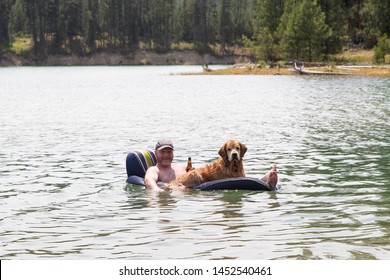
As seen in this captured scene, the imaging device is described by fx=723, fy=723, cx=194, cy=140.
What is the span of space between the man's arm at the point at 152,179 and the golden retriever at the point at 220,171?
1.46 ft

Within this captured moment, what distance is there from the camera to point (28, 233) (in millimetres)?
14258

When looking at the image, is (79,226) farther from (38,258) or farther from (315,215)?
(315,215)

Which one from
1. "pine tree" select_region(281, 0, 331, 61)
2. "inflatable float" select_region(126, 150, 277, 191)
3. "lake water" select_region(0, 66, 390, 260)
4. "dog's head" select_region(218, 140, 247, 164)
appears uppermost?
"pine tree" select_region(281, 0, 331, 61)

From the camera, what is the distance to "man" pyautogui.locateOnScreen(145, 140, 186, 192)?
59.7 feet

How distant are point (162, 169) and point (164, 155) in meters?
0.76

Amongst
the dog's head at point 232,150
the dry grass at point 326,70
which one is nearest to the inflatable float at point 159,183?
the dog's head at point 232,150

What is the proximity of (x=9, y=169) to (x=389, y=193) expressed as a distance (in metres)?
12.2

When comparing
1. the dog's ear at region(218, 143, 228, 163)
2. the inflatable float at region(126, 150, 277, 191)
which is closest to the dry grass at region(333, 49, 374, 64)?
the inflatable float at region(126, 150, 277, 191)

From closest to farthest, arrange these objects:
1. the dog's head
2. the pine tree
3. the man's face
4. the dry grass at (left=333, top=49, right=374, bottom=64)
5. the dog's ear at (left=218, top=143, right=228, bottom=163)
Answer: the dog's head → the dog's ear at (left=218, top=143, right=228, bottom=163) → the man's face → the pine tree → the dry grass at (left=333, top=49, right=374, bottom=64)

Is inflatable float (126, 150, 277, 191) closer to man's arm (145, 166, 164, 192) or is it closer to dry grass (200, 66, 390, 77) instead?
man's arm (145, 166, 164, 192)

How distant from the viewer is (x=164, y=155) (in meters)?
18.4

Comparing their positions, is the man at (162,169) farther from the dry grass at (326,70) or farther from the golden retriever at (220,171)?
the dry grass at (326,70)

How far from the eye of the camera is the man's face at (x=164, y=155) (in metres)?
18.3

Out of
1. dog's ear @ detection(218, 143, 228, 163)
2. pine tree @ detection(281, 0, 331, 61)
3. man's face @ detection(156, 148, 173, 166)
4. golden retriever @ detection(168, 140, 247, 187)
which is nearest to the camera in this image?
dog's ear @ detection(218, 143, 228, 163)
